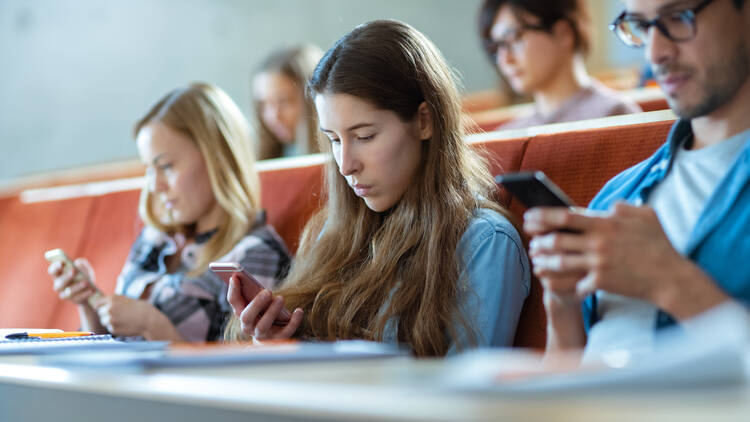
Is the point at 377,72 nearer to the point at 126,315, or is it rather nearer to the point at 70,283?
the point at 126,315

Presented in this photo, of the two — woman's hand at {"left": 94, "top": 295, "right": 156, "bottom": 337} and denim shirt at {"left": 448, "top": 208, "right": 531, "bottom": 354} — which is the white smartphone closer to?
woman's hand at {"left": 94, "top": 295, "right": 156, "bottom": 337}

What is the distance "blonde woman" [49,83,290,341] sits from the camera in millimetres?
1744

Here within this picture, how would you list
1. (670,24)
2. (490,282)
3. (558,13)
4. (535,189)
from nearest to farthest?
(535,189) < (670,24) < (490,282) < (558,13)

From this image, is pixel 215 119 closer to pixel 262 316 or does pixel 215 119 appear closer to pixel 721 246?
pixel 262 316

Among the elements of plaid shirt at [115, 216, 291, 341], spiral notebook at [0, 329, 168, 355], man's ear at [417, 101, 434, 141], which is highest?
man's ear at [417, 101, 434, 141]

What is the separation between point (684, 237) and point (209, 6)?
404 centimetres

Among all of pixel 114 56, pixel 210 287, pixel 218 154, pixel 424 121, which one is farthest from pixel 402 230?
pixel 114 56

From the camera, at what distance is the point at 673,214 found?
994mm

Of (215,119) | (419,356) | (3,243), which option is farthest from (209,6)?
(419,356)

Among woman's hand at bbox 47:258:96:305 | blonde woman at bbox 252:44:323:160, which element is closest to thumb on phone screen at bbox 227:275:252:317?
woman's hand at bbox 47:258:96:305

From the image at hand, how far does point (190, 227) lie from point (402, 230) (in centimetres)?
81

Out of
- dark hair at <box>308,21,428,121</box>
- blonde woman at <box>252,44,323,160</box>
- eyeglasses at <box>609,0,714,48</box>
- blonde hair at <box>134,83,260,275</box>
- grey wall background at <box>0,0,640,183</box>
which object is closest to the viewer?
eyeglasses at <box>609,0,714,48</box>

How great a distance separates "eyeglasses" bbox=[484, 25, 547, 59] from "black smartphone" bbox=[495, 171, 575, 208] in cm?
178

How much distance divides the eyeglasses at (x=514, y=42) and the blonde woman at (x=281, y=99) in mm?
696
